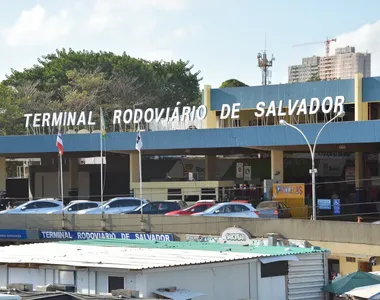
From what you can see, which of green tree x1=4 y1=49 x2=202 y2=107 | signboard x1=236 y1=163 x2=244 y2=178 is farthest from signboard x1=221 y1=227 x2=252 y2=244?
green tree x1=4 y1=49 x2=202 y2=107

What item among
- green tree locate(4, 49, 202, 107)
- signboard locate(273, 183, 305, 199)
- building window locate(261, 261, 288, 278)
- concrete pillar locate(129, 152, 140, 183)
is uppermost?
green tree locate(4, 49, 202, 107)

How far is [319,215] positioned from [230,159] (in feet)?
72.7

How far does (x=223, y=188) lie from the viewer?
51.0 m

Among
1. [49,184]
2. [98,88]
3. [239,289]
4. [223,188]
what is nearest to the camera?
[239,289]

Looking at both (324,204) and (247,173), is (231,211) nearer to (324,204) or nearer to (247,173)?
(324,204)

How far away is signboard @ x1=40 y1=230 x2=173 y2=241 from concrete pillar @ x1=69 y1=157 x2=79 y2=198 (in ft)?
76.3

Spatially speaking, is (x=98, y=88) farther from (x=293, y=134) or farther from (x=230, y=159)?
(x=293, y=134)

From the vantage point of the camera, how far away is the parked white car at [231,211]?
38.6 meters

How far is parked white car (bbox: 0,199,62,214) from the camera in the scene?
4266 centimetres

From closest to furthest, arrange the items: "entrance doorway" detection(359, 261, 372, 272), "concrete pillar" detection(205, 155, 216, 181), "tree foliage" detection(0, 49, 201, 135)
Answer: "entrance doorway" detection(359, 261, 372, 272), "concrete pillar" detection(205, 155, 216, 181), "tree foliage" detection(0, 49, 201, 135)

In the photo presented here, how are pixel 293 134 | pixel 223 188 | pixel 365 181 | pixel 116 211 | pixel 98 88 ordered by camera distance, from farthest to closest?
pixel 98 88, pixel 365 181, pixel 223 188, pixel 293 134, pixel 116 211

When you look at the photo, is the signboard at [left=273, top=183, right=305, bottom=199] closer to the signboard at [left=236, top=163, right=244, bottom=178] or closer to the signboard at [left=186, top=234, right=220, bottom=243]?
the signboard at [left=186, top=234, right=220, bottom=243]

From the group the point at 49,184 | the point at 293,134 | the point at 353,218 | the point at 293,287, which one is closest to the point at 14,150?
the point at 49,184

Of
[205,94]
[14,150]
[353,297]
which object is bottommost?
[353,297]
